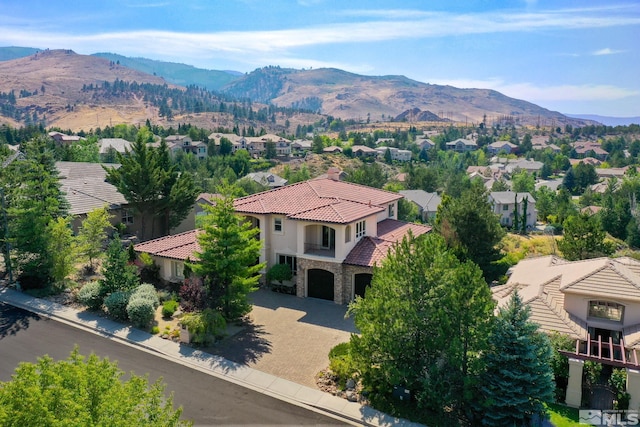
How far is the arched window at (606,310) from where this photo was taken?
22.0 m

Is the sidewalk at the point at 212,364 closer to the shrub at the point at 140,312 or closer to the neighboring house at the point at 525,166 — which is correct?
the shrub at the point at 140,312

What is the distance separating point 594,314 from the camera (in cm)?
2244

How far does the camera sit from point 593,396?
19484mm

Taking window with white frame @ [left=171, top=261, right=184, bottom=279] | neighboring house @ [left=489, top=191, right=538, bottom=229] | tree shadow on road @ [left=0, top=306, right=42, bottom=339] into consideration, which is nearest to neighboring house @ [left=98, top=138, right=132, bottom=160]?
window with white frame @ [left=171, top=261, right=184, bottom=279]

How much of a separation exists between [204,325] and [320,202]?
12828 mm

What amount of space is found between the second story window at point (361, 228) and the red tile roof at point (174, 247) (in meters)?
10.9

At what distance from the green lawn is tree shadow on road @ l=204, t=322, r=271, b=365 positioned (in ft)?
42.1

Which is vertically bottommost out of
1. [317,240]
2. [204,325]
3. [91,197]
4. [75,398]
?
[204,325]

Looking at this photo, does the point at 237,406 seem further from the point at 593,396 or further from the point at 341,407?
the point at 593,396

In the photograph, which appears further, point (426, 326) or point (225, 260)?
point (225, 260)

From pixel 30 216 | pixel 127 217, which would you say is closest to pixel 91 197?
pixel 127 217

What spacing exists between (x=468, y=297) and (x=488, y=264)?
21076 millimetres

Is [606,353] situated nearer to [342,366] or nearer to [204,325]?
[342,366]

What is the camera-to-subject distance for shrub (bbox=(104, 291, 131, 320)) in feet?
83.1
